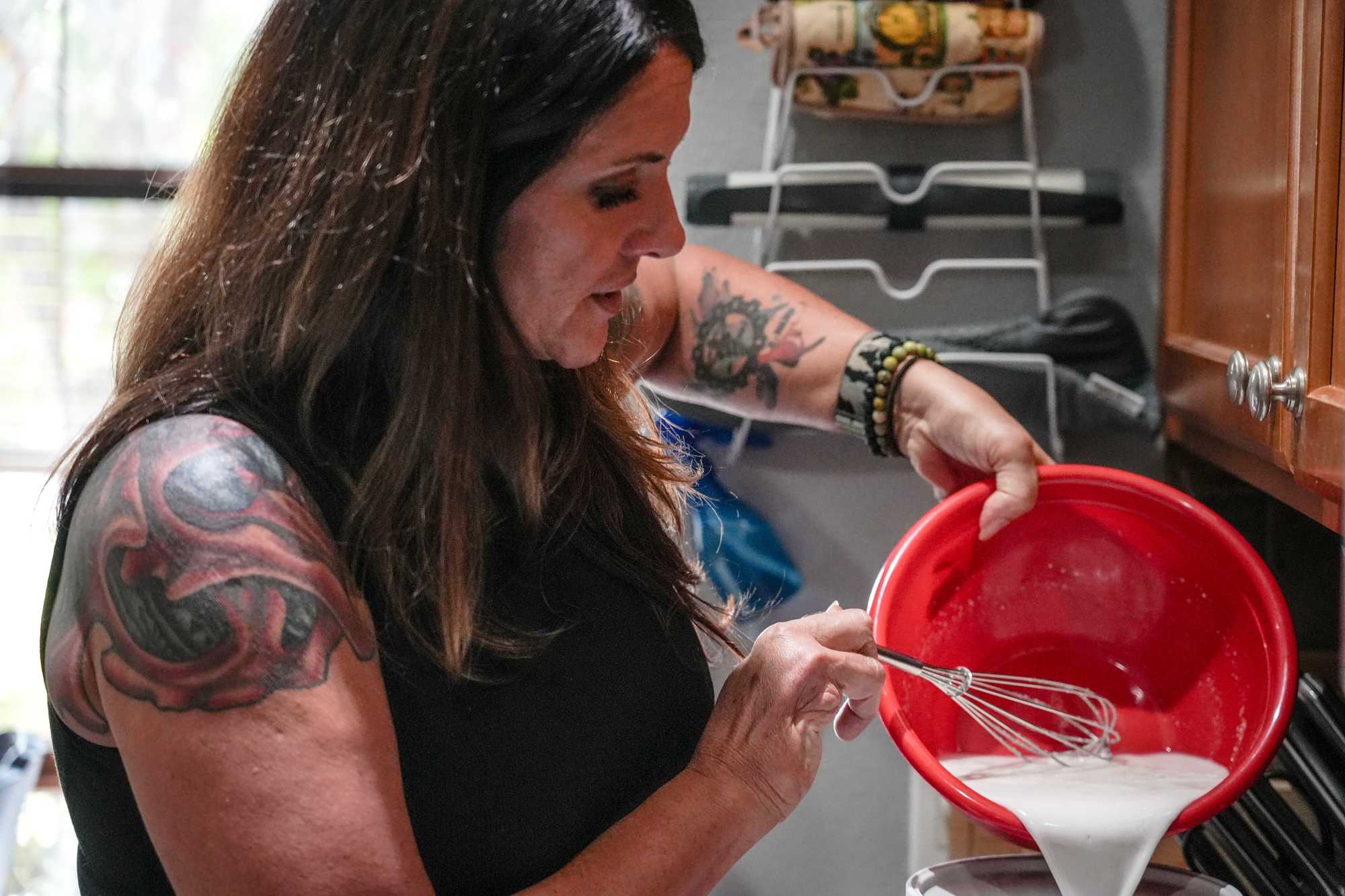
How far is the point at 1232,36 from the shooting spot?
1.23 m

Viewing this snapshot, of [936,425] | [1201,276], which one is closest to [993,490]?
[936,425]

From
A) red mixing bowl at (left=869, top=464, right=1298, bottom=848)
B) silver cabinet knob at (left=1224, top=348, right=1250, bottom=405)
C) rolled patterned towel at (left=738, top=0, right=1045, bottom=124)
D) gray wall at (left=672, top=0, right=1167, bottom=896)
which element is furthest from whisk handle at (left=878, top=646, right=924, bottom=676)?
rolled patterned towel at (left=738, top=0, right=1045, bottom=124)

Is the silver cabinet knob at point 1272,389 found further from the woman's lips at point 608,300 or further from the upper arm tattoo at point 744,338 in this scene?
the woman's lips at point 608,300

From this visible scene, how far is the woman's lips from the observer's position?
0.77 m

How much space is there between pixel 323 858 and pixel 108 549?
18cm

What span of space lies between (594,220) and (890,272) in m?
0.96

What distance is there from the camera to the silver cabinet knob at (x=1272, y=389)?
3.05 ft

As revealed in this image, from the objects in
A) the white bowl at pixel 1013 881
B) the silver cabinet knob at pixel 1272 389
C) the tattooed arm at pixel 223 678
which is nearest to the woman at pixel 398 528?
the tattooed arm at pixel 223 678

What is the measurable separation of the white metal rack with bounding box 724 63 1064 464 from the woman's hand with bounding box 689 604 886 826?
0.69 meters

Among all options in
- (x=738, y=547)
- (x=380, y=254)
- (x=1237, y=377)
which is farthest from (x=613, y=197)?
(x=738, y=547)

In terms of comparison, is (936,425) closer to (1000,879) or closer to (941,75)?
(1000,879)

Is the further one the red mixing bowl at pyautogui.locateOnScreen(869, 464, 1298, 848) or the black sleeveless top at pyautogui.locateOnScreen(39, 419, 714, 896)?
the red mixing bowl at pyautogui.locateOnScreen(869, 464, 1298, 848)

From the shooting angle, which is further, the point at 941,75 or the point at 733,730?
the point at 941,75

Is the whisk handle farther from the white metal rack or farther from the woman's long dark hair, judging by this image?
the white metal rack
